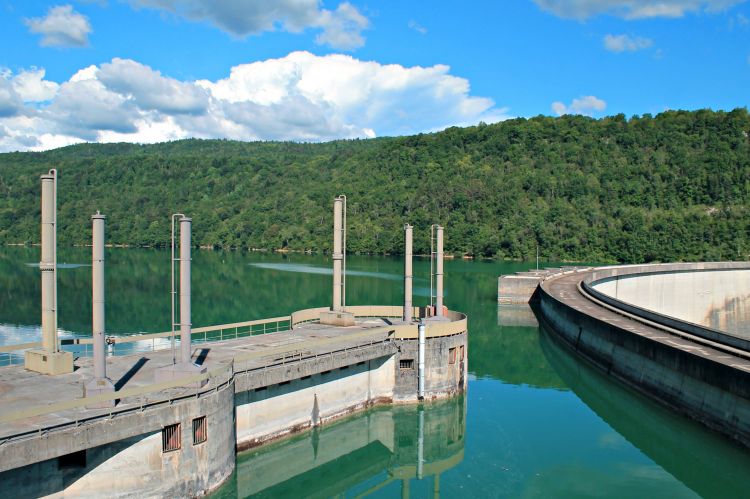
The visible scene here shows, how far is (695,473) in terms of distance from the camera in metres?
25.8

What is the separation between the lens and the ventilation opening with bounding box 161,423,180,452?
1855cm

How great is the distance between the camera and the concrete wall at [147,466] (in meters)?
16.4

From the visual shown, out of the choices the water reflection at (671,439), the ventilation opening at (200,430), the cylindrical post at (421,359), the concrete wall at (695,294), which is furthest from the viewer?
the concrete wall at (695,294)

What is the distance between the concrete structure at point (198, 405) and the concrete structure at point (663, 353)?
1063 cm

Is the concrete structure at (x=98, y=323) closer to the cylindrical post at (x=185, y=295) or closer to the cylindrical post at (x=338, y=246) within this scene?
the cylindrical post at (x=185, y=295)

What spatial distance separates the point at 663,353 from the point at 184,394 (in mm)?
24776

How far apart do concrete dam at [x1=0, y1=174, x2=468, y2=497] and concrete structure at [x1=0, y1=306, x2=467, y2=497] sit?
39 mm

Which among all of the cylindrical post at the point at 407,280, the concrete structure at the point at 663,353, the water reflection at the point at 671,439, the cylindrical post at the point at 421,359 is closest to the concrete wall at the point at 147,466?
the cylindrical post at the point at 421,359

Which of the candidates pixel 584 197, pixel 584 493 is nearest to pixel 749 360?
pixel 584 493

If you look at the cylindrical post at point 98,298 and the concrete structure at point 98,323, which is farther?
the cylindrical post at point 98,298

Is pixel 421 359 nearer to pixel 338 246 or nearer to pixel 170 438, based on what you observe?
pixel 338 246

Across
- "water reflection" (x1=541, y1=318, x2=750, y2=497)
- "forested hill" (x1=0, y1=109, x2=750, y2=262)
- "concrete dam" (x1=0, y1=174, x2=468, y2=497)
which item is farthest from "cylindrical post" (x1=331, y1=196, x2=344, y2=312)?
"forested hill" (x1=0, y1=109, x2=750, y2=262)

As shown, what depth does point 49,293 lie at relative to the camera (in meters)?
20.7

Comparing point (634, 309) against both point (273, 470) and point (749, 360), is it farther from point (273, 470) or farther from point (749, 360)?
point (273, 470)
